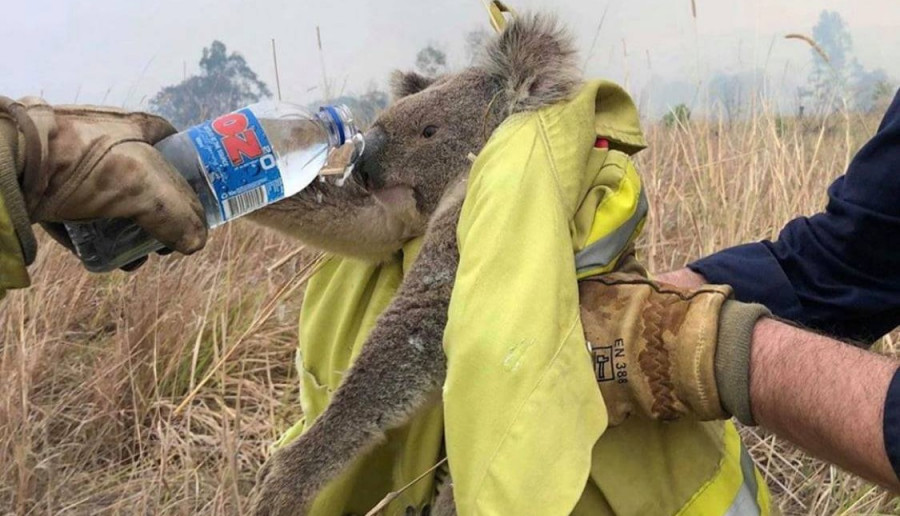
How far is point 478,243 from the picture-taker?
1.25 meters

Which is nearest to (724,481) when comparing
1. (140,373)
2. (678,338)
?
(678,338)

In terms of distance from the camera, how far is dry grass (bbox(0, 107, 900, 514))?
7.57ft

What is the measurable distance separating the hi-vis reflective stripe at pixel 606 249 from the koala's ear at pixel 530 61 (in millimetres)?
340

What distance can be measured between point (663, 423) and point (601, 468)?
5.7 inches

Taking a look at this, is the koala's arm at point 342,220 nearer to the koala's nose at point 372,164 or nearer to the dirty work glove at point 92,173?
the koala's nose at point 372,164

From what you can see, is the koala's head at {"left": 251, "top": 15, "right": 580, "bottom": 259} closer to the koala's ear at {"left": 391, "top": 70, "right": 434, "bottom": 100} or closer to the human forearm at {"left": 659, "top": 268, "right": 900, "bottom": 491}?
the koala's ear at {"left": 391, "top": 70, "right": 434, "bottom": 100}

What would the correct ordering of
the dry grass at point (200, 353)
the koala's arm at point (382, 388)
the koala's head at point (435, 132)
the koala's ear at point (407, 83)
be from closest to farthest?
the koala's arm at point (382, 388) → the koala's head at point (435, 132) → the koala's ear at point (407, 83) → the dry grass at point (200, 353)

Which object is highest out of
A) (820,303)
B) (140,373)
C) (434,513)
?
(820,303)

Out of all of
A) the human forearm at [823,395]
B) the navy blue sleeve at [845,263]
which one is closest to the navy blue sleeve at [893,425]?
the human forearm at [823,395]

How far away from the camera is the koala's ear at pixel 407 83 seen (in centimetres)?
210

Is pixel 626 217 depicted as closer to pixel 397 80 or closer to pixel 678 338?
pixel 678 338

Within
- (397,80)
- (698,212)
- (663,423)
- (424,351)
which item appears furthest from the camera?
(698,212)

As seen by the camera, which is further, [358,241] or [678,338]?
[358,241]

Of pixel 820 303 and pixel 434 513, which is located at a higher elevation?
pixel 820 303
